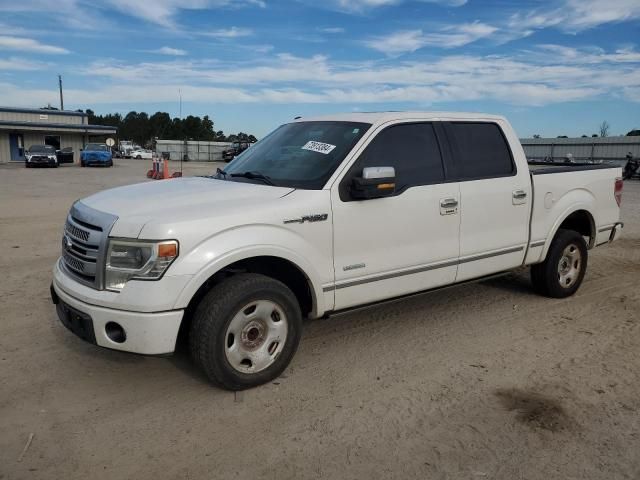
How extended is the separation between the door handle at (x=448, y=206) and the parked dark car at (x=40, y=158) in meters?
34.9

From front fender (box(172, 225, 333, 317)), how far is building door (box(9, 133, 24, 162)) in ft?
165

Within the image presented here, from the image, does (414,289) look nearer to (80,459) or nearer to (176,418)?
(176,418)

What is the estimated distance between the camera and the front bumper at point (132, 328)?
3.36 meters

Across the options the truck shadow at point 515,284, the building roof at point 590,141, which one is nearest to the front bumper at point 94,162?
the building roof at point 590,141

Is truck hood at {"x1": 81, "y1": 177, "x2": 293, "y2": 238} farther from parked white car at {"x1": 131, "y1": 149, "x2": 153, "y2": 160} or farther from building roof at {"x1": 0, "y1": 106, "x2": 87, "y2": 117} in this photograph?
parked white car at {"x1": 131, "y1": 149, "x2": 153, "y2": 160}

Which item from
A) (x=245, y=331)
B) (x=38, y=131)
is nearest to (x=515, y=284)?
(x=245, y=331)

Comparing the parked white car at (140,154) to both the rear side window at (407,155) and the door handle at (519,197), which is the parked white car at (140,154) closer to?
the door handle at (519,197)

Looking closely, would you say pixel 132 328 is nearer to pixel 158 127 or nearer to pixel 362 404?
pixel 362 404

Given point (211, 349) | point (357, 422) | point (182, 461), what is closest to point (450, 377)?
point (357, 422)

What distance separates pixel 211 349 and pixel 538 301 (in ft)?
12.4

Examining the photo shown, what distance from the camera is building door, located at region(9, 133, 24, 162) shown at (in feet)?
154

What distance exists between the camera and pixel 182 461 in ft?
9.89

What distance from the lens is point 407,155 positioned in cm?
457

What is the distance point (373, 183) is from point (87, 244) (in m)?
1.96
